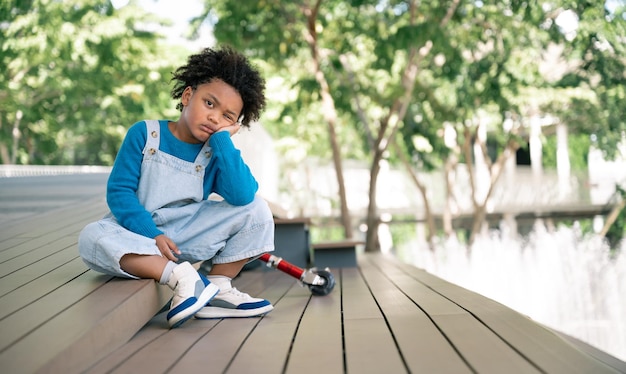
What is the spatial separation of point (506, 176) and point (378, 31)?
31.0 ft

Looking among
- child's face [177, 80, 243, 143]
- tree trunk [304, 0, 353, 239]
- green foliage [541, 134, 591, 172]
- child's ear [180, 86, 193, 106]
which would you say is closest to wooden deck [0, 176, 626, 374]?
child's face [177, 80, 243, 143]

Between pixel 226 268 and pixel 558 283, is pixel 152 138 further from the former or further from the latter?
pixel 558 283

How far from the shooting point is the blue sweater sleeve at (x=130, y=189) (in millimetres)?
2477

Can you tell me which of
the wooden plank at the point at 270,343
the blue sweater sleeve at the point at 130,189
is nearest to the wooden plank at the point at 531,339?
the wooden plank at the point at 270,343

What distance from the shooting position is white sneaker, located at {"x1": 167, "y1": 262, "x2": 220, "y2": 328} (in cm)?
232

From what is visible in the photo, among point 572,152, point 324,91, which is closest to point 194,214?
point 324,91

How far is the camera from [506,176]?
16984 mm

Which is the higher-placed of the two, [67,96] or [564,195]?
[67,96]

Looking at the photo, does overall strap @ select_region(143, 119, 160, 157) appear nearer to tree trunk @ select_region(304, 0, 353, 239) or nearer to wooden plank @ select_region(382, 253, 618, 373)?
wooden plank @ select_region(382, 253, 618, 373)

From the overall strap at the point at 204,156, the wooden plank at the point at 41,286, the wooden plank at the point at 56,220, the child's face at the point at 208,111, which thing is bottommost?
the wooden plank at the point at 41,286

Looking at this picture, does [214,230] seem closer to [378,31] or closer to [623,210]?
[378,31]

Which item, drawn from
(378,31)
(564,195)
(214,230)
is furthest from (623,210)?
(214,230)

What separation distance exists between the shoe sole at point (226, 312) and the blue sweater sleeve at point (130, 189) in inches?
12.4

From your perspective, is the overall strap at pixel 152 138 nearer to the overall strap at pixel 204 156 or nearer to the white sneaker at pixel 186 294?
the overall strap at pixel 204 156
